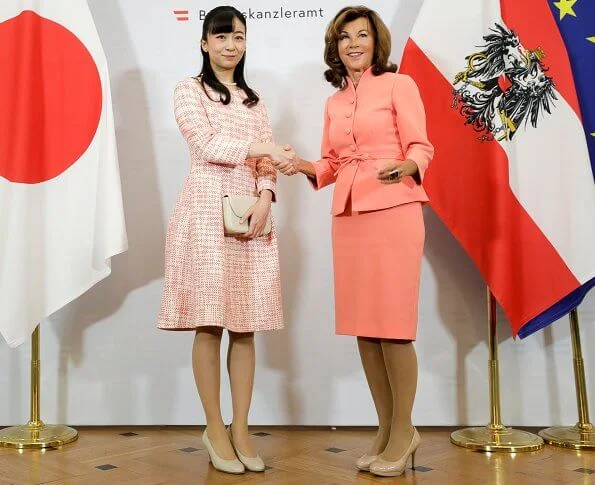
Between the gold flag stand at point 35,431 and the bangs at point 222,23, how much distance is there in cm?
145

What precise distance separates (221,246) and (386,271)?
585mm

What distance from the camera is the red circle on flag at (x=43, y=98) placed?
3006 millimetres

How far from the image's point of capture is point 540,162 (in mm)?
2994

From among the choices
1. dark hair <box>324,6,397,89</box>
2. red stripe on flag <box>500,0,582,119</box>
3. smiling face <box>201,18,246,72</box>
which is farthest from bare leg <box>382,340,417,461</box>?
red stripe on flag <box>500,0,582,119</box>

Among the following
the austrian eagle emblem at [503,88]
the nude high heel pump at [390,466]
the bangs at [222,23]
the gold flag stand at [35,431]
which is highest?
the bangs at [222,23]

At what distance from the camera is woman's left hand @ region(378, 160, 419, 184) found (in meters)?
2.23

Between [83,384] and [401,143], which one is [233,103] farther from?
[83,384]

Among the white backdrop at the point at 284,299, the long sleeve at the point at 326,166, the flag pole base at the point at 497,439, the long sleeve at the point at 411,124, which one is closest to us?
the long sleeve at the point at 411,124

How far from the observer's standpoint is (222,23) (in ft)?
8.57

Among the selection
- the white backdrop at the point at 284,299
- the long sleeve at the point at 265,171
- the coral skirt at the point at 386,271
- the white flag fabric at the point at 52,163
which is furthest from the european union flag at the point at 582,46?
the white flag fabric at the point at 52,163

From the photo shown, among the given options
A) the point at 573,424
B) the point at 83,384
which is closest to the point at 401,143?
the point at 573,424

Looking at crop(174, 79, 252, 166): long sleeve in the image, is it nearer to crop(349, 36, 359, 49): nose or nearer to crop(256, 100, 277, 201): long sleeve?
crop(256, 100, 277, 201): long sleeve

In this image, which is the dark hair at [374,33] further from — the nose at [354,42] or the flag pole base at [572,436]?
the flag pole base at [572,436]

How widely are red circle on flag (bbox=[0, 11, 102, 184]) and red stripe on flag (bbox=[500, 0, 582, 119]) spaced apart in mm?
1760
